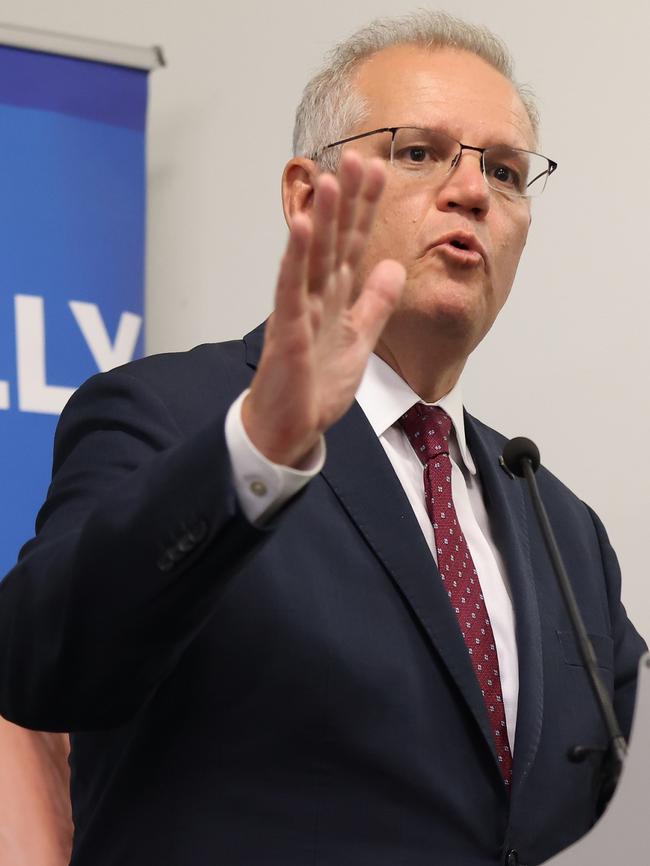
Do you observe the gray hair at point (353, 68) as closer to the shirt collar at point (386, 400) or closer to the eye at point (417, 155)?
the eye at point (417, 155)

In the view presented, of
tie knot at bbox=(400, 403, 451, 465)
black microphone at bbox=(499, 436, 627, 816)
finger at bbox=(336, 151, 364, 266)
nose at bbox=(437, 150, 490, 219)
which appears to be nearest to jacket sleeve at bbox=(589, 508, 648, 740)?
tie knot at bbox=(400, 403, 451, 465)

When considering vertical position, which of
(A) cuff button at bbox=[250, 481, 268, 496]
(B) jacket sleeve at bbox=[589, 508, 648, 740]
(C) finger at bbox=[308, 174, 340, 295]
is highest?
(C) finger at bbox=[308, 174, 340, 295]

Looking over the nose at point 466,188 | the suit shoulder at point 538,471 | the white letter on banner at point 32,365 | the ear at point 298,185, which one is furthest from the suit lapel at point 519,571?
the white letter on banner at point 32,365

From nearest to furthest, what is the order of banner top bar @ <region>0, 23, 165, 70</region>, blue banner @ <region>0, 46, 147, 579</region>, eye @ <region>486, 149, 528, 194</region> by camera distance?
1. eye @ <region>486, 149, 528, 194</region>
2. blue banner @ <region>0, 46, 147, 579</region>
3. banner top bar @ <region>0, 23, 165, 70</region>

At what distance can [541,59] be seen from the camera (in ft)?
10.3

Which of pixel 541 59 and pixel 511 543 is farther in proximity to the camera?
pixel 541 59

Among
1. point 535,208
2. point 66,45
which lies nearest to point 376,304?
point 66,45

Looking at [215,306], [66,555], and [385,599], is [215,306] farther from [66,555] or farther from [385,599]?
[66,555]

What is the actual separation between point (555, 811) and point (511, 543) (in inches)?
15.5

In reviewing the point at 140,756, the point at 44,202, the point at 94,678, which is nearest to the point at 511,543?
the point at 140,756

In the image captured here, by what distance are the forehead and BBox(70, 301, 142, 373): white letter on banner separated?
32.6 inches

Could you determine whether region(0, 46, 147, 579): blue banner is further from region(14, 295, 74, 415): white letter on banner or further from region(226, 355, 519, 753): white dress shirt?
region(226, 355, 519, 753): white dress shirt

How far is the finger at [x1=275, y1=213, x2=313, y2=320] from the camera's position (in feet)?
3.82

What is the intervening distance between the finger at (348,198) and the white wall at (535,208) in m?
1.85
